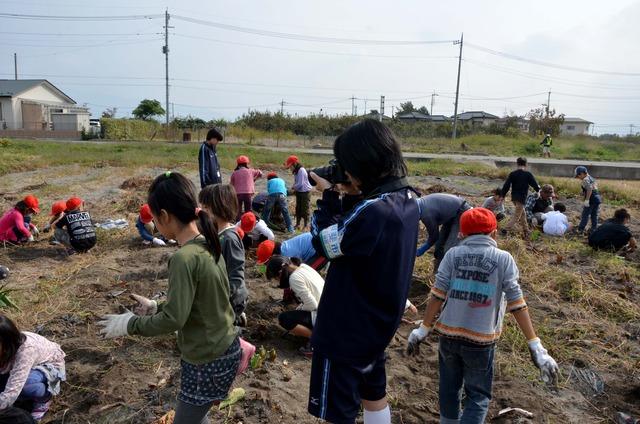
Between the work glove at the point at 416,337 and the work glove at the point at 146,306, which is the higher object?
the work glove at the point at 146,306

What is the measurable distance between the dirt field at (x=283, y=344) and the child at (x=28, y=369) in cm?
24

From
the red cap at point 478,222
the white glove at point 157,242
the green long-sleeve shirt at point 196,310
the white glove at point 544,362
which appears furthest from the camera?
the white glove at point 157,242

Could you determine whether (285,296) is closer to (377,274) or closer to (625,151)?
(377,274)

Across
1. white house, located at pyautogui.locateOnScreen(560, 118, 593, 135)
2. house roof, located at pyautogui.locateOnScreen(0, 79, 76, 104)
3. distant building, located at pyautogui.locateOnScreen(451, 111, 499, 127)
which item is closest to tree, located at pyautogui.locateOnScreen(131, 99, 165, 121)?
house roof, located at pyautogui.locateOnScreen(0, 79, 76, 104)

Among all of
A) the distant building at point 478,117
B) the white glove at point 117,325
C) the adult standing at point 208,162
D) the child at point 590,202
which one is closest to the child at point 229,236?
the white glove at point 117,325

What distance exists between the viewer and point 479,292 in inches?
98.0

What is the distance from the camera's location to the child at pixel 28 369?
273 centimetres

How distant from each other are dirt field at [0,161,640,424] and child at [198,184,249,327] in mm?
680

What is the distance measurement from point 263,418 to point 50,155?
1883 cm

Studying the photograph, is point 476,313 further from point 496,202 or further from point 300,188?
point 496,202

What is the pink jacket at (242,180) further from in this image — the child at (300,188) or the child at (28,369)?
the child at (28,369)

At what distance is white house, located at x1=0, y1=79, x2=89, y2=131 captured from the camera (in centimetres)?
3800

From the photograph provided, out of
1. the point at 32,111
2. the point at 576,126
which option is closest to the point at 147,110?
the point at 32,111

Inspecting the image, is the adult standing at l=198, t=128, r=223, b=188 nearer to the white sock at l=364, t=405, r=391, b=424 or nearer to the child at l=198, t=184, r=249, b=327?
the child at l=198, t=184, r=249, b=327
